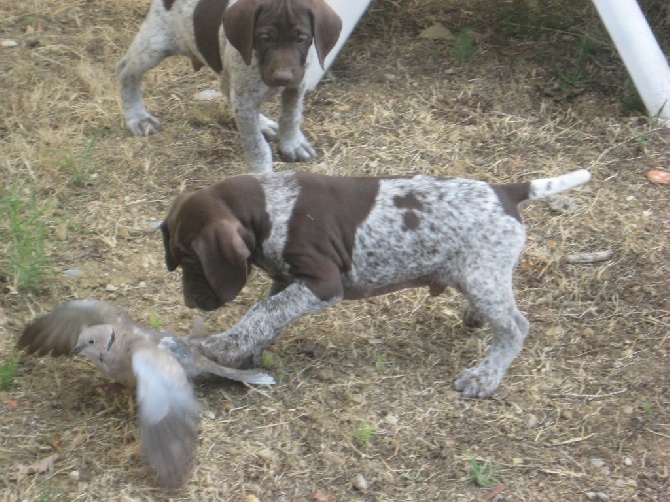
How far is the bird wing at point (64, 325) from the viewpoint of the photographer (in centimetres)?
410

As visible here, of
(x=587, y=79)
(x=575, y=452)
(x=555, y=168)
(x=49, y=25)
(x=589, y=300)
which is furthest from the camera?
(x=49, y=25)

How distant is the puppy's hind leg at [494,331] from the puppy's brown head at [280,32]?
1624 millimetres

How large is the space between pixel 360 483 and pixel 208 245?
105 centimetres

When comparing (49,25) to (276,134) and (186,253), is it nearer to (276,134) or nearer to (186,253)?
(276,134)

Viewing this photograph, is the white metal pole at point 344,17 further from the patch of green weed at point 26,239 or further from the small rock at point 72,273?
the small rock at point 72,273

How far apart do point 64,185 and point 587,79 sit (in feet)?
10.6

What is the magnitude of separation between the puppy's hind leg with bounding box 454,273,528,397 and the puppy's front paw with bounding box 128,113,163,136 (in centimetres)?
262

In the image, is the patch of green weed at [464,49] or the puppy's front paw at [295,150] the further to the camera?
the patch of green weed at [464,49]

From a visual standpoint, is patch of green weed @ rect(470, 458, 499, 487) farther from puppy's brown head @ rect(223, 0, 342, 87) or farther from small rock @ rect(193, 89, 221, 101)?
Result: small rock @ rect(193, 89, 221, 101)

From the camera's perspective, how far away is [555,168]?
5.93m

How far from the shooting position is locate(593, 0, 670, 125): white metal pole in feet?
20.0

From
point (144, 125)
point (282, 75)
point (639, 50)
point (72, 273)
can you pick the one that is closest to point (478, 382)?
point (282, 75)

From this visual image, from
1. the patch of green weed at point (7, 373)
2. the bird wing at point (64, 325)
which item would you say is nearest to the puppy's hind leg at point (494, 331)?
the bird wing at point (64, 325)

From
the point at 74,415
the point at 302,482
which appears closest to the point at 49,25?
the point at 74,415
